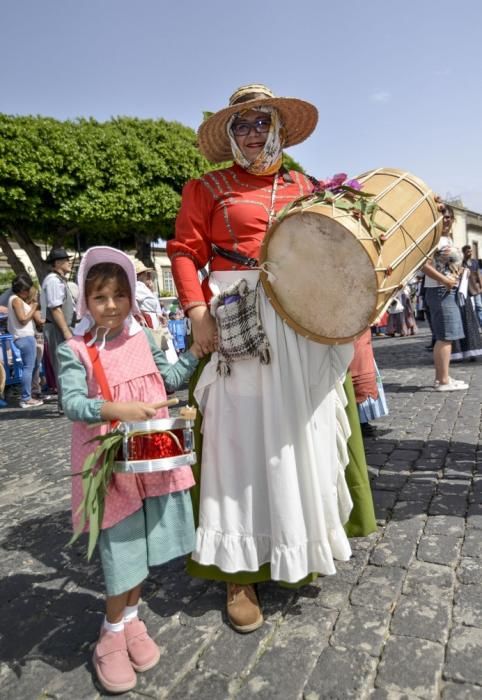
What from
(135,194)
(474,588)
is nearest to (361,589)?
(474,588)

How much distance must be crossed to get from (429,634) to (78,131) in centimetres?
1855

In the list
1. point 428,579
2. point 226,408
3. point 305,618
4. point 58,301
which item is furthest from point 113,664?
point 58,301

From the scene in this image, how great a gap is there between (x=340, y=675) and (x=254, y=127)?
7.16 feet

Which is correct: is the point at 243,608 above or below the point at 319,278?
below

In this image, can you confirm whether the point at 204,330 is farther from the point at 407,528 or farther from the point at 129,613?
the point at 407,528

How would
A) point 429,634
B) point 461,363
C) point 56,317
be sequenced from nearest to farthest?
1. point 429,634
2. point 56,317
3. point 461,363

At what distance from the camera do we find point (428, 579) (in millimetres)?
2387

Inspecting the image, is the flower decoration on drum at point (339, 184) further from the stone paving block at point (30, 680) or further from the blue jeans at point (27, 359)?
the blue jeans at point (27, 359)

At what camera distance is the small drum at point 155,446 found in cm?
172

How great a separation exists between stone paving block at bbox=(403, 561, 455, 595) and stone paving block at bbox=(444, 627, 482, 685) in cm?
29

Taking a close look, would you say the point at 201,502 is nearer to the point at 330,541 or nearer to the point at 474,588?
the point at 330,541

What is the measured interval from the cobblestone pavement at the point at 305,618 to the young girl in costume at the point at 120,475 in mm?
150

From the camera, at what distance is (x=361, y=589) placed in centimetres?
235

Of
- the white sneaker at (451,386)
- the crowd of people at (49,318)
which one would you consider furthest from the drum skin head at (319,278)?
the white sneaker at (451,386)
